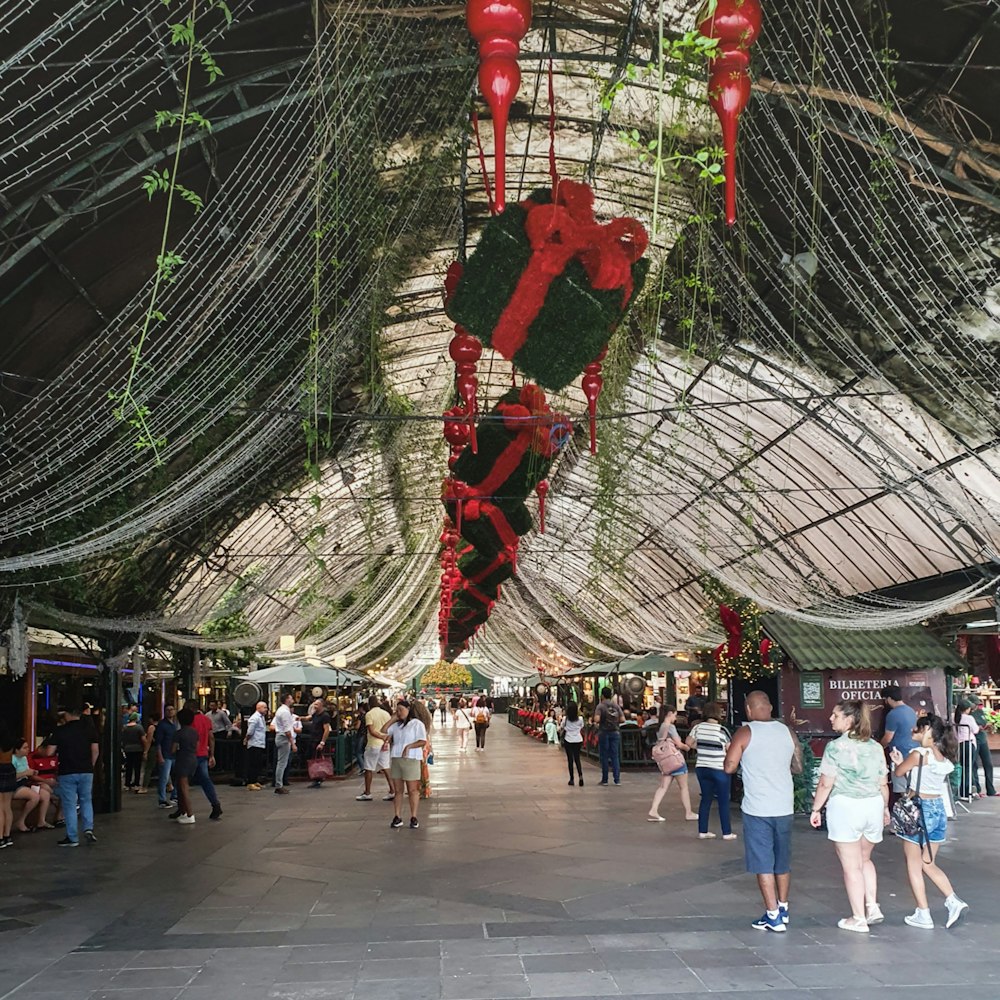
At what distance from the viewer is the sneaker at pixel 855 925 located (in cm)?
681

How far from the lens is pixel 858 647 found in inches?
544

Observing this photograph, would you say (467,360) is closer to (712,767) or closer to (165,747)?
(712,767)

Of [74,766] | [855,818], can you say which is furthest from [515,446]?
[855,818]

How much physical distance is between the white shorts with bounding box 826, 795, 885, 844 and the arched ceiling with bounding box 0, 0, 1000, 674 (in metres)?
3.23

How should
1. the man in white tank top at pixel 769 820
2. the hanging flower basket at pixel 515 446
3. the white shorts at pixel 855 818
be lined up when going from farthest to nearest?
the hanging flower basket at pixel 515 446, the man in white tank top at pixel 769 820, the white shorts at pixel 855 818

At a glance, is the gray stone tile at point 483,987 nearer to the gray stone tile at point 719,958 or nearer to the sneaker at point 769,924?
the gray stone tile at point 719,958

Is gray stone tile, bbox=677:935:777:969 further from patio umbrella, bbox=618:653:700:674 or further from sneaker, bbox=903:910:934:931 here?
patio umbrella, bbox=618:653:700:674

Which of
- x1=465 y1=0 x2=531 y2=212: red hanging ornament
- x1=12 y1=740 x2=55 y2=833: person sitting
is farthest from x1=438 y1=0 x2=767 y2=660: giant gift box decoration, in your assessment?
x1=12 y1=740 x2=55 y2=833: person sitting

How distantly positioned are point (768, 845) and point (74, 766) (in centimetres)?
765

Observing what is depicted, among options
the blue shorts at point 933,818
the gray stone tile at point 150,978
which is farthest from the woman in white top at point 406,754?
the blue shorts at point 933,818

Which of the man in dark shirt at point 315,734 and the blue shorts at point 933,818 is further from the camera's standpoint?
the man in dark shirt at point 315,734

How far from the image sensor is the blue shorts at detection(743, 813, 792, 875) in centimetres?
691

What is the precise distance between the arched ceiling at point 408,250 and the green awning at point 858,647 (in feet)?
1.19

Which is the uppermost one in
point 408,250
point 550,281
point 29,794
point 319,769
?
point 408,250
